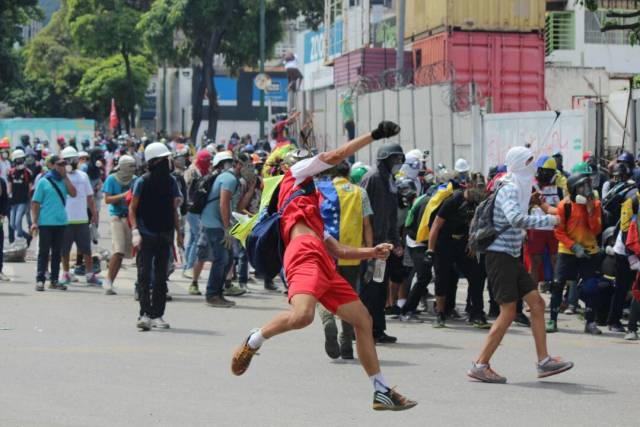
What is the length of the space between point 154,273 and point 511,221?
4405 mm

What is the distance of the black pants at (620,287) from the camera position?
12.6 metres

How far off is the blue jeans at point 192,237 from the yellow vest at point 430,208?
13.1 ft

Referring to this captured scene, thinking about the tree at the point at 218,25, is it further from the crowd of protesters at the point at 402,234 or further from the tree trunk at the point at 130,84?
the crowd of protesters at the point at 402,234

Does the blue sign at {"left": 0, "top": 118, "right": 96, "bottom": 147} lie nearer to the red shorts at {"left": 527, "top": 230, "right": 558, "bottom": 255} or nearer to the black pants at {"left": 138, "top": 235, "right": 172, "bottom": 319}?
the red shorts at {"left": 527, "top": 230, "right": 558, "bottom": 255}

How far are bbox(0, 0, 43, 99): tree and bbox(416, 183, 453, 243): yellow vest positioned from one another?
34116 mm

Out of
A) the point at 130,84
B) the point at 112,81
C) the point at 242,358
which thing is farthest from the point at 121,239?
the point at 112,81

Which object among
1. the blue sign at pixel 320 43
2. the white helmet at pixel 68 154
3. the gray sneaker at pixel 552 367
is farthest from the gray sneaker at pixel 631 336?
the blue sign at pixel 320 43

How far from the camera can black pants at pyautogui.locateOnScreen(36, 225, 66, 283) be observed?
15.8 meters

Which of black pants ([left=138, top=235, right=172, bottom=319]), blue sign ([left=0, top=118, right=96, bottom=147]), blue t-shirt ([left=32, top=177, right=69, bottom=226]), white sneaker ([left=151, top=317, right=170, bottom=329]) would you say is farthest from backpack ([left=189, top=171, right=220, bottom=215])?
blue sign ([left=0, top=118, right=96, bottom=147])

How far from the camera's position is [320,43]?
58.7 meters

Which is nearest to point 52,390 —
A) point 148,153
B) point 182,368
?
point 182,368

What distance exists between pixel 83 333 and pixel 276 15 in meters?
41.5

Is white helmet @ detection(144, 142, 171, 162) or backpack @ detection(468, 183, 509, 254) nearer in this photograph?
backpack @ detection(468, 183, 509, 254)

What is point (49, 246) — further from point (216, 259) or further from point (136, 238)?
point (136, 238)
